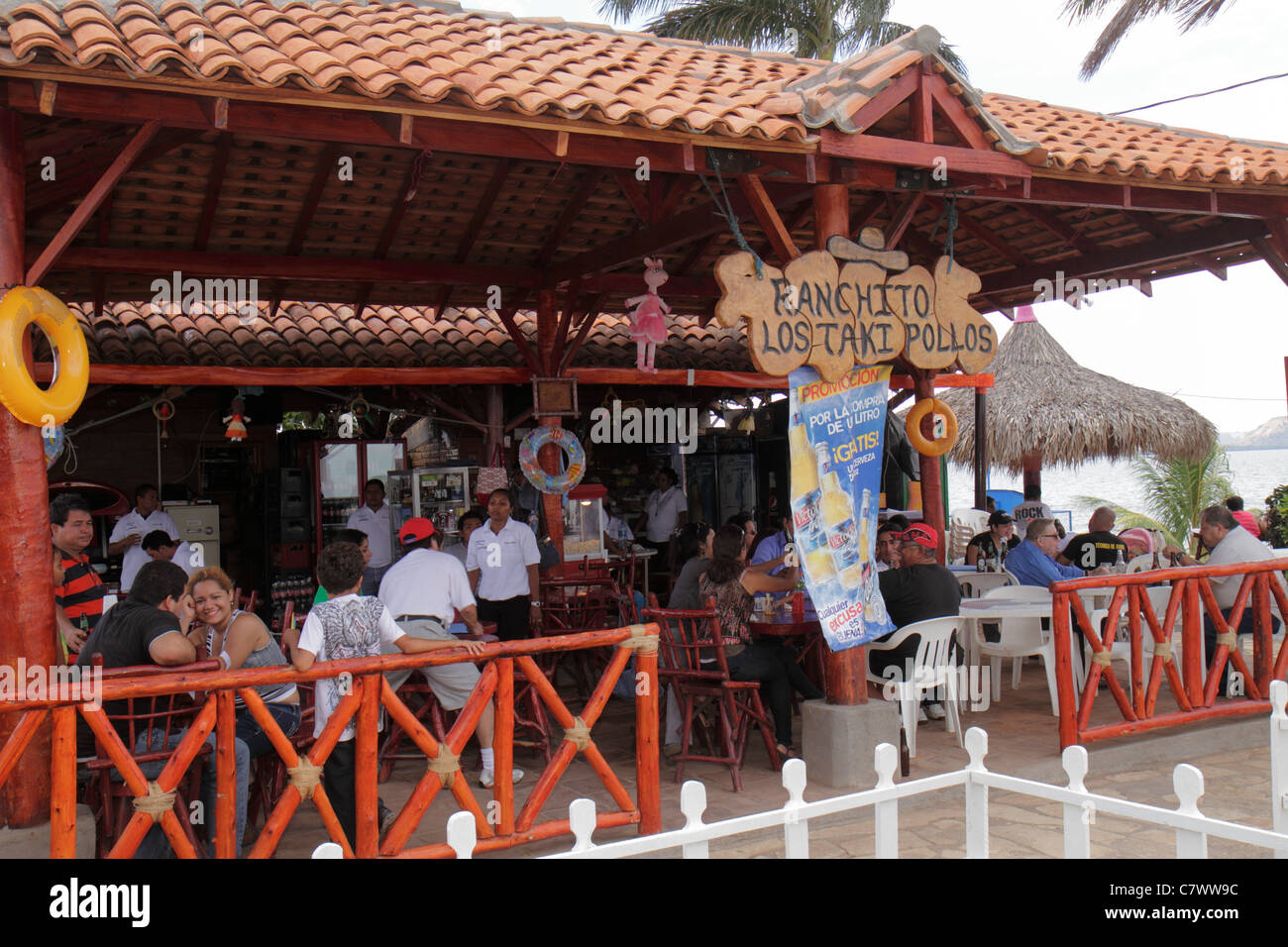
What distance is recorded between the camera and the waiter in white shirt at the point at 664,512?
1251cm

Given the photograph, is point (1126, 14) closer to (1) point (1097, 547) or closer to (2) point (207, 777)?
(1) point (1097, 547)

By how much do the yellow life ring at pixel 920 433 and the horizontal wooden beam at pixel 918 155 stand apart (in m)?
2.05

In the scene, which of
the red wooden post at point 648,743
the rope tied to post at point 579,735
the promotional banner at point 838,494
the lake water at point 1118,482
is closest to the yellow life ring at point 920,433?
the promotional banner at point 838,494

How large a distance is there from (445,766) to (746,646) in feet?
7.65

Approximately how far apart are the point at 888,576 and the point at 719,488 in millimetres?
7473

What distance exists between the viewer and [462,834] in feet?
7.20

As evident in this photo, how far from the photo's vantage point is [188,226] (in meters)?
7.07

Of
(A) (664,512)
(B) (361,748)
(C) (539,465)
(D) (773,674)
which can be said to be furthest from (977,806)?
(A) (664,512)

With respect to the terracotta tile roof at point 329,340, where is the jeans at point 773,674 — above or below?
below

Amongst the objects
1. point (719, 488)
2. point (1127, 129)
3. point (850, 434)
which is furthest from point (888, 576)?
point (719, 488)

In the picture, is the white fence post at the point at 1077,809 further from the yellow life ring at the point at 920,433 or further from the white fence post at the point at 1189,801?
the yellow life ring at the point at 920,433
